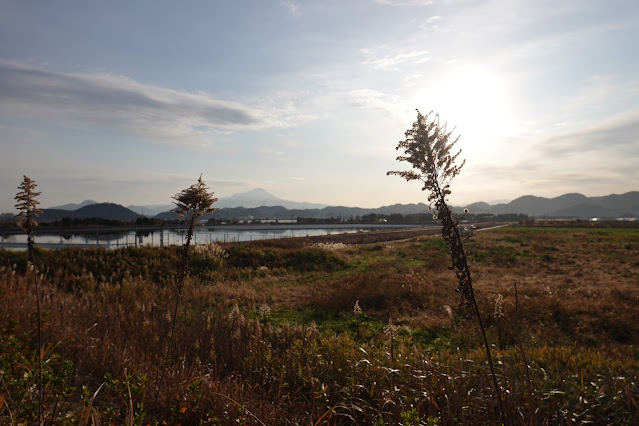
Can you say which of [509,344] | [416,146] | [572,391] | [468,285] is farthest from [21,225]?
[509,344]

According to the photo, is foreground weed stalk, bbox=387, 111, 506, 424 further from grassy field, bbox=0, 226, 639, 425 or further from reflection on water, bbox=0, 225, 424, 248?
reflection on water, bbox=0, 225, 424, 248

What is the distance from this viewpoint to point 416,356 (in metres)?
5.16

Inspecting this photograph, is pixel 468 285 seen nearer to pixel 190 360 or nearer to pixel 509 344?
pixel 190 360

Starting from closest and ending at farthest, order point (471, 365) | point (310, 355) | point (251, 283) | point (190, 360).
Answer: point (471, 365) → point (310, 355) → point (190, 360) → point (251, 283)

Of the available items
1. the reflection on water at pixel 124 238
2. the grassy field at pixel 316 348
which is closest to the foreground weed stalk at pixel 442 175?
the grassy field at pixel 316 348

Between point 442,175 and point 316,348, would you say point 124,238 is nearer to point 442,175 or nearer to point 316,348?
point 316,348

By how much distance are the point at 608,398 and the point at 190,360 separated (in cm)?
545

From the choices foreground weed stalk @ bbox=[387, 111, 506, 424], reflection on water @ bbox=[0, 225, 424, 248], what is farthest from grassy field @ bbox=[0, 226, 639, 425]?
reflection on water @ bbox=[0, 225, 424, 248]

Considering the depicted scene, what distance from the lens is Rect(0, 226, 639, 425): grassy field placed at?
3.70m

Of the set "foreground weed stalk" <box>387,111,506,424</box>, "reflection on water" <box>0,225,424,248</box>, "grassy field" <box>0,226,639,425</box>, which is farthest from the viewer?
"reflection on water" <box>0,225,424,248</box>

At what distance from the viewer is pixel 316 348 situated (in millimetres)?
5445

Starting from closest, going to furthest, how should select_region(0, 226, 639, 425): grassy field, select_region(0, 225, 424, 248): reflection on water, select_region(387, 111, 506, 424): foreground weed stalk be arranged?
select_region(387, 111, 506, 424): foreground weed stalk
select_region(0, 226, 639, 425): grassy field
select_region(0, 225, 424, 248): reflection on water

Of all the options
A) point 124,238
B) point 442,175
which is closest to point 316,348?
point 442,175

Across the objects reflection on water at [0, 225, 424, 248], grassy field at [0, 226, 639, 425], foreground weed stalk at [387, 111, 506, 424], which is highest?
foreground weed stalk at [387, 111, 506, 424]
